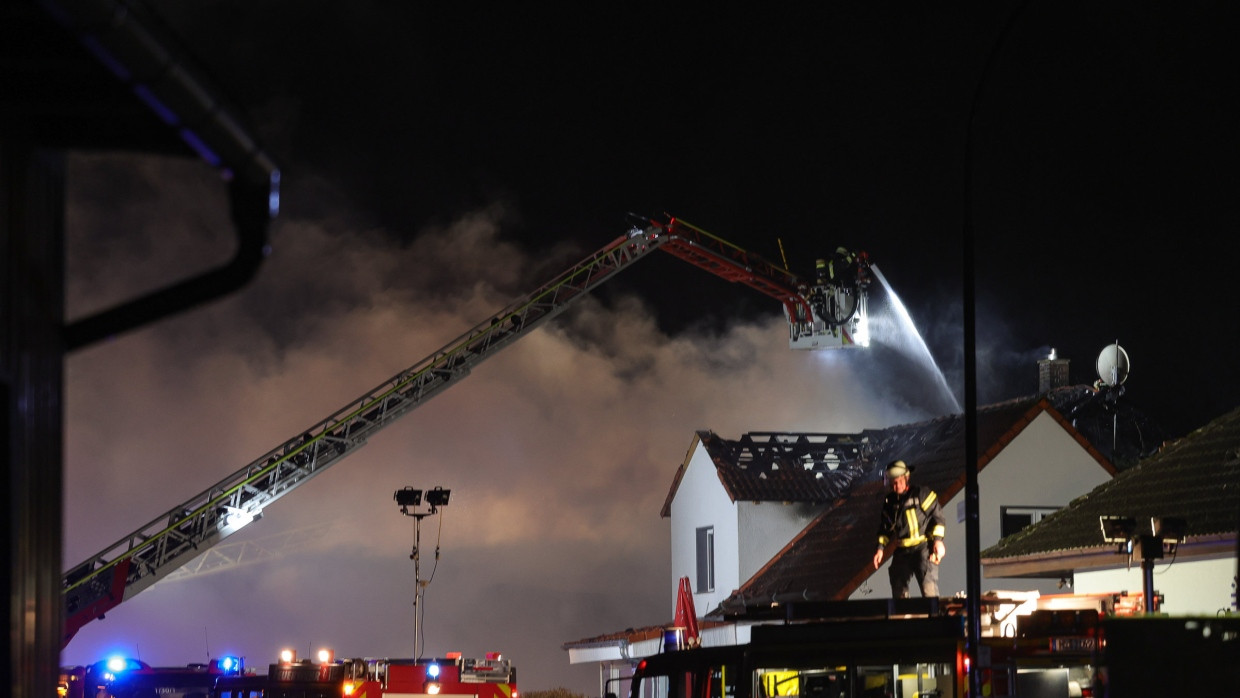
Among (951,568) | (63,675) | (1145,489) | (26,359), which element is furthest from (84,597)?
(26,359)

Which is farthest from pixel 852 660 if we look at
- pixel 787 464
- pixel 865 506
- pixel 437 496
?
pixel 787 464

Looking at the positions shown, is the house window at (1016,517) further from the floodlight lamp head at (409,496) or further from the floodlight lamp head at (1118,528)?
the floodlight lamp head at (1118,528)

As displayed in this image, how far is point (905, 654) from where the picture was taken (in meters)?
9.64

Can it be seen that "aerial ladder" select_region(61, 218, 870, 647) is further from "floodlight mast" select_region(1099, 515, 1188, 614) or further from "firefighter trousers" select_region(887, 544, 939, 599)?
"floodlight mast" select_region(1099, 515, 1188, 614)

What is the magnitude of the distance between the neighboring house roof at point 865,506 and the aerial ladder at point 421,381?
2.41 m

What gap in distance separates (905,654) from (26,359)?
21.1 feet

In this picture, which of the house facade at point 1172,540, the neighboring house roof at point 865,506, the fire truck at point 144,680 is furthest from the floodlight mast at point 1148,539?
the fire truck at point 144,680

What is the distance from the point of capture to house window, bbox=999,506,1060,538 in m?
23.4

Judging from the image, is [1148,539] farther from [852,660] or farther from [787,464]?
[787,464]

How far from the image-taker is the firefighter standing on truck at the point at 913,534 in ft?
41.0

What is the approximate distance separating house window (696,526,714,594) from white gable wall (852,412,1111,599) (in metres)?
5.24

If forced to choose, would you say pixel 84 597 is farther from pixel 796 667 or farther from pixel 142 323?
pixel 142 323

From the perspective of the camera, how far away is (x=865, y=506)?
2491 centimetres

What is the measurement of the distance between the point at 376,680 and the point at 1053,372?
648 inches
